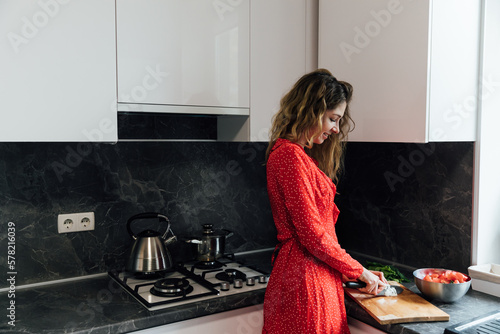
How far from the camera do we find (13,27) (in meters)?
1.51

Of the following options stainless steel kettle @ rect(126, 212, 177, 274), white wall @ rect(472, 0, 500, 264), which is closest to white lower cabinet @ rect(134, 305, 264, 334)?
stainless steel kettle @ rect(126, 212, 177, 274)

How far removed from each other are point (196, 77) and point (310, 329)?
1037 mm

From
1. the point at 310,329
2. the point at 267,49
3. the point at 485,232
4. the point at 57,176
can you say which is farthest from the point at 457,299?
the point at 57,176

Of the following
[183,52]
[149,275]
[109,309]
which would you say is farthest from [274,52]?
[109,309]

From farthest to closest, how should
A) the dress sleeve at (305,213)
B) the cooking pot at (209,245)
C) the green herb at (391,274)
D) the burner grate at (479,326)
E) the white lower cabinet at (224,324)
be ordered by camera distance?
the cooking pot at (209,245)
the green herb at (391,274)
the white lower cabinet at (224,324)
the dress sleeve at (305,213)
the burner grate at (479,326)

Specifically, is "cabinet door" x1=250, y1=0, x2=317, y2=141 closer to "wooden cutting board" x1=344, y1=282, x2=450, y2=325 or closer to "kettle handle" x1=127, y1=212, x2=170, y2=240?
"kettle handle" x1=127, y1=212, x2=170, y2=240

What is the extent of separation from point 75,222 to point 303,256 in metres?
1.00

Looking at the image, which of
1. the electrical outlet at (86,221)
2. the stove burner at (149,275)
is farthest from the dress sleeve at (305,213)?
the electrical outlet at (86,221)

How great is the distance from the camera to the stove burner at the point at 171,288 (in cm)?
175

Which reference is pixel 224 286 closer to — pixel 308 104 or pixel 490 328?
pixel 308 104

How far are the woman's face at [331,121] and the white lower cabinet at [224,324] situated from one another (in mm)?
719

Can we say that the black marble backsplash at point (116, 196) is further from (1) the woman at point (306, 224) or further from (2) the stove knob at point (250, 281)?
(1) the woman at point (306, 224)

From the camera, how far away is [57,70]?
1588 mm

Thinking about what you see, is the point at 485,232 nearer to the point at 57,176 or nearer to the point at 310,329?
the point at 310,329
